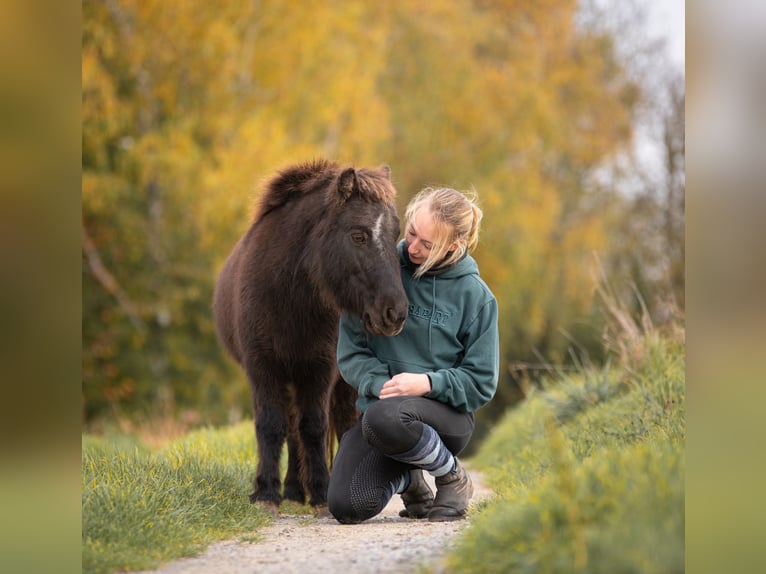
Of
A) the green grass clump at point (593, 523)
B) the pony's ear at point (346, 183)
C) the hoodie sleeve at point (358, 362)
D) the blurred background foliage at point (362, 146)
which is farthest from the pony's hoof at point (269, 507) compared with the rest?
the blurred background foliage at point (362, 146)

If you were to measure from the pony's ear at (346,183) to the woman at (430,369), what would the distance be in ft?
1.50

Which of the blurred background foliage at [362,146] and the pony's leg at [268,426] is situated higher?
the blurred background foliage at [362,146]

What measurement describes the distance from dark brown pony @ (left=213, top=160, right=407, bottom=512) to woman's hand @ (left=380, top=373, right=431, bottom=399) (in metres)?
0.53

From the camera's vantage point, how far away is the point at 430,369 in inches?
195

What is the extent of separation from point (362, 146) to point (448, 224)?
11.9 m

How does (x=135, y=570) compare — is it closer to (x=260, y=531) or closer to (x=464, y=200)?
(x=260, y=531)

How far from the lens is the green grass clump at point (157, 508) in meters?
3.77

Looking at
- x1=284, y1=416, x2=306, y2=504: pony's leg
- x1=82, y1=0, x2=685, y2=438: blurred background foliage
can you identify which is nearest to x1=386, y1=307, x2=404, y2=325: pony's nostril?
x1=284, y1=416, x2=306, y2=504: pony's leg

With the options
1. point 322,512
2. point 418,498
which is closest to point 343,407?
point 322,512

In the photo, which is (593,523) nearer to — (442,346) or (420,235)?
(442,346)

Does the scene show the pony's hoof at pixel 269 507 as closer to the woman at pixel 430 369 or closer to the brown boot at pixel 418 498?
the woman at pixel 430 369
